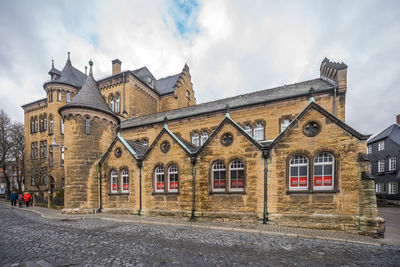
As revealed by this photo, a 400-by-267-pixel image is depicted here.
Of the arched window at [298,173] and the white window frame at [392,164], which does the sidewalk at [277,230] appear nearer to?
the arched window at [298,173]

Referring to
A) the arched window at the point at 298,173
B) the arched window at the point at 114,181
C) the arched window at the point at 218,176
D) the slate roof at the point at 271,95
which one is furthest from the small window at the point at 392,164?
the arched window at the point at 114,181

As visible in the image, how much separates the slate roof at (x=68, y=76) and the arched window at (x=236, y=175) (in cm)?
3146

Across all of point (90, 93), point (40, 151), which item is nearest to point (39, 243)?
point (90, 93)

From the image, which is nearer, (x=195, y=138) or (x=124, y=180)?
(x=124, y=180)

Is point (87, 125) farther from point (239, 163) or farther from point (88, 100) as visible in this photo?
point (239, 163)

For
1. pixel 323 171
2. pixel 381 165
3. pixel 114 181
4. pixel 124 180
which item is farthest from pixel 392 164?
pixel 114 181

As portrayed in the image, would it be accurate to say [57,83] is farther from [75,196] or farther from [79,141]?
[75,196]

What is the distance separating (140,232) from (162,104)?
25259 millimetres

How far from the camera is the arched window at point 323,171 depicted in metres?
9.48

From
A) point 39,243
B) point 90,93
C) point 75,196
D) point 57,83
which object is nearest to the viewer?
point 39,243

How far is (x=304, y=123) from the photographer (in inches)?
390

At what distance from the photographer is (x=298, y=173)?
391 inches

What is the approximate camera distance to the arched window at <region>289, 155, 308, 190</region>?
Result: 9.83 m

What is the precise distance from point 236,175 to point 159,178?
5531mm
